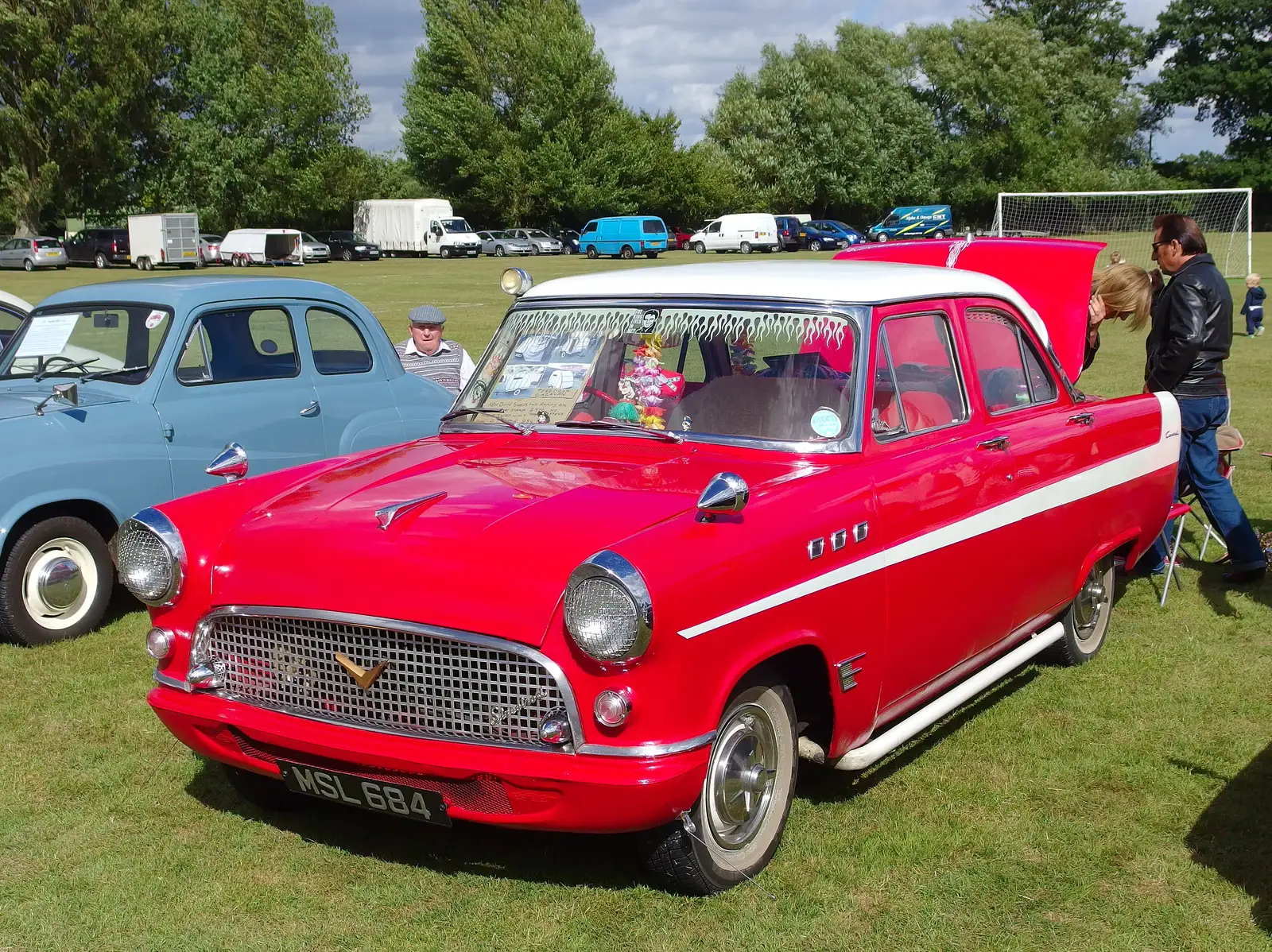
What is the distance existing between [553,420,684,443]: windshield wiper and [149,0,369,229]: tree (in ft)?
209

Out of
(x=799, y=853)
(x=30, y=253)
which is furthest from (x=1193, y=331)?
(x=30, y=253)

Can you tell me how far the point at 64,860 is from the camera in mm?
4344

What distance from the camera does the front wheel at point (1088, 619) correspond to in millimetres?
6113

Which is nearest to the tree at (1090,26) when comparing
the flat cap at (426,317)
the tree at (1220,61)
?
the tree at (1220,61)

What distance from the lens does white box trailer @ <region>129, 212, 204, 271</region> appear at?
51.7 m

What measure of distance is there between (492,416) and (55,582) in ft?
9.84

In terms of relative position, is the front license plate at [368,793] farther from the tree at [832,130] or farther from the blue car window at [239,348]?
the tree at [832,130]

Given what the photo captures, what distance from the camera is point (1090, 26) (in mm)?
85438

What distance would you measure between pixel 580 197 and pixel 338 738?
6738 centimetres

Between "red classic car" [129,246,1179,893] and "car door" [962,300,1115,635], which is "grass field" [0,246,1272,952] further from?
"red classic car" [129,246,1179,893]

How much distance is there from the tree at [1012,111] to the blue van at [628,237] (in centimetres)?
2056

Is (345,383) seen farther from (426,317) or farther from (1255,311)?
(1255,311)

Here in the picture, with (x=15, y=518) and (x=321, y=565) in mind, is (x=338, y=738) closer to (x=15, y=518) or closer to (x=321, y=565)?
(x=321, y=565)

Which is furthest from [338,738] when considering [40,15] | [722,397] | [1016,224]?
[40,15]
